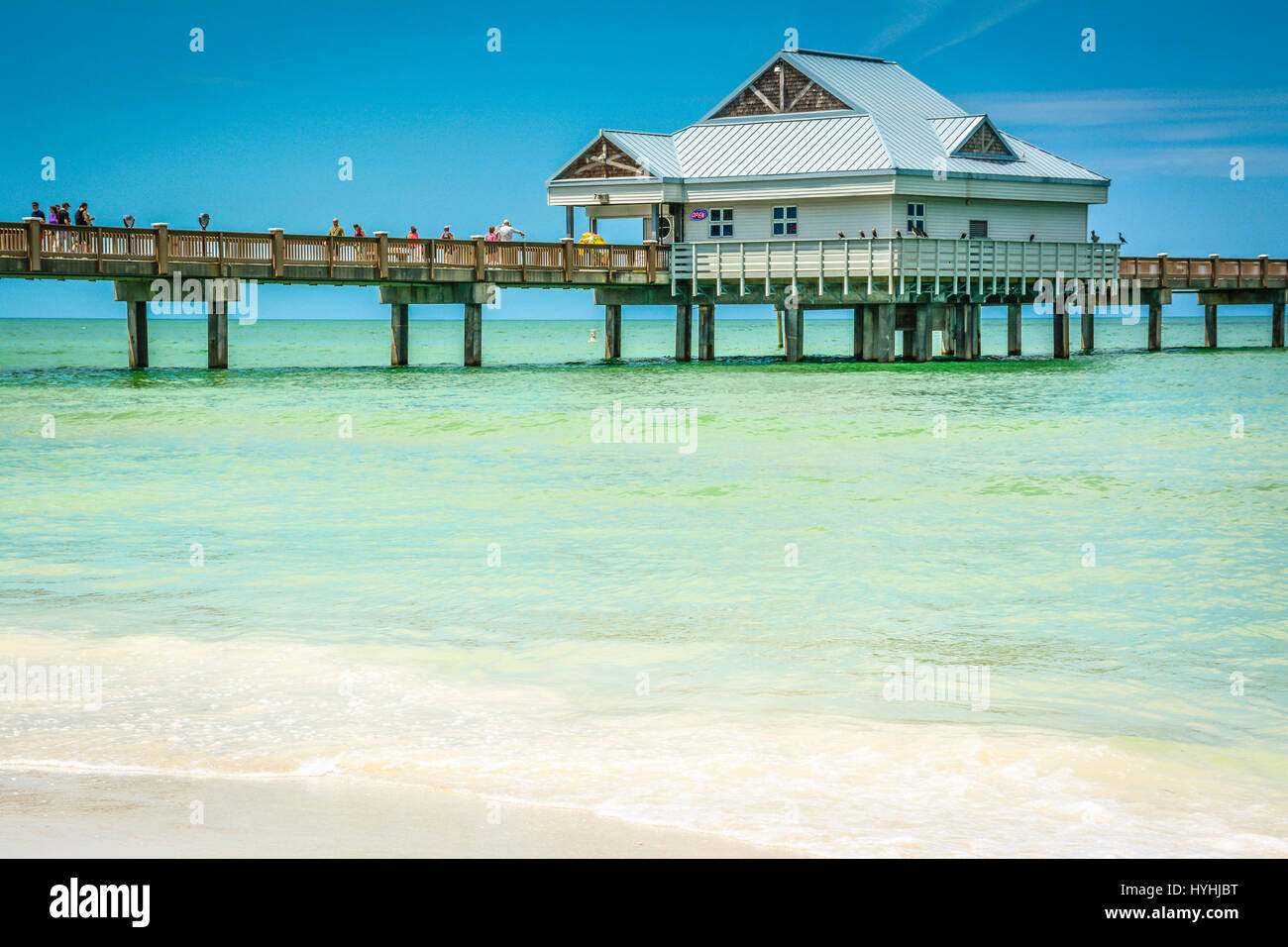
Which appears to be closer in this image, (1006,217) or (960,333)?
(1006,217)

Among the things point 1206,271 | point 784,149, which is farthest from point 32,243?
point 1206,271

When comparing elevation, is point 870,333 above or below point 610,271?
below

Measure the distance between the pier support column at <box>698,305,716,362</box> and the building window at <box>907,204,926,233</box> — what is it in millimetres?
8657

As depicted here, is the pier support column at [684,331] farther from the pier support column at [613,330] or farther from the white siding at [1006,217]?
the white siding at [1006,217]

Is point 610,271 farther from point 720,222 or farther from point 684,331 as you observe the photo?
point 684,331

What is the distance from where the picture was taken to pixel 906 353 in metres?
49.9

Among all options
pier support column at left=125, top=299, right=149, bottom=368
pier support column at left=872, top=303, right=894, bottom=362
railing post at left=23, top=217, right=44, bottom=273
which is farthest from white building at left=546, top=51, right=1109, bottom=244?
railing post at left=23, top=217, right=44, bottom=273

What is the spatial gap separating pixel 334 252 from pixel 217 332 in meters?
5.86

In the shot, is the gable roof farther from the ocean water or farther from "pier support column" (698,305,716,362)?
the ocean water

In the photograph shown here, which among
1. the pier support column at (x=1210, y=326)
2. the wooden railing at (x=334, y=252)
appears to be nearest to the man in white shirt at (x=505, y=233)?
the wooden railing at (x=334, y=252)

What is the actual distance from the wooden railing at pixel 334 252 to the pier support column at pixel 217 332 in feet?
6.44

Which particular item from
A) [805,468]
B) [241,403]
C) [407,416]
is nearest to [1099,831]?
[805,468]

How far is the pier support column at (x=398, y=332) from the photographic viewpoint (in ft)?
157

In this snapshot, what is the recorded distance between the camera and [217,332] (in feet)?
146
